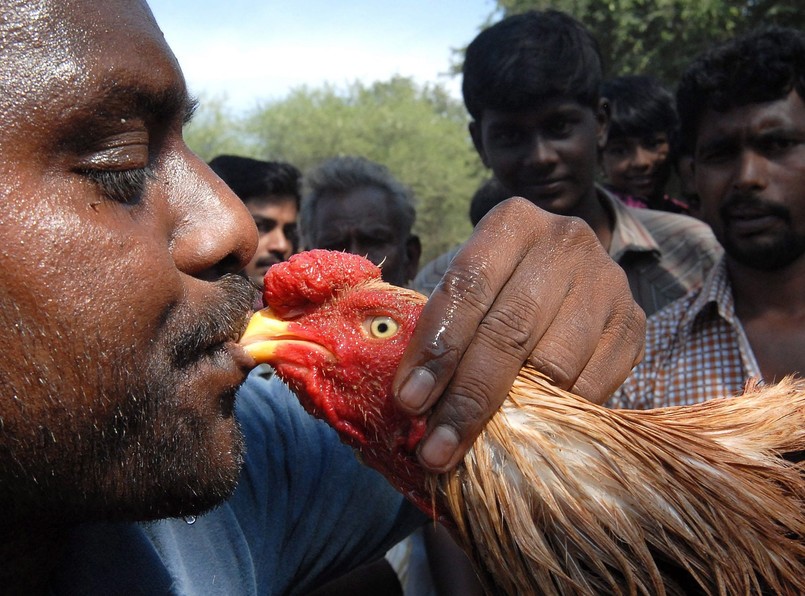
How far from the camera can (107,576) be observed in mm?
1942

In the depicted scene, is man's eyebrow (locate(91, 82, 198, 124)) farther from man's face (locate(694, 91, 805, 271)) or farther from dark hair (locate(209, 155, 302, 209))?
dark hair (locate(209, 155, 302, 209))

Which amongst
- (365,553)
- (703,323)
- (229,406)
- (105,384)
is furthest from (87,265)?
(703,323)

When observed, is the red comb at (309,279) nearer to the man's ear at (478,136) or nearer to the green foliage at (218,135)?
the man's ear at (478,136)

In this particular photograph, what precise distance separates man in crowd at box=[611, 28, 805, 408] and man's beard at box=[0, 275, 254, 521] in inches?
92.0

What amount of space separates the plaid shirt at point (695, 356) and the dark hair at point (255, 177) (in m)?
4.22

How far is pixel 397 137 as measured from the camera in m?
49.4

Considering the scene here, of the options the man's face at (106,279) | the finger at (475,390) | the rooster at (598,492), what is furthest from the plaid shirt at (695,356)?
the man's face at (106,279)

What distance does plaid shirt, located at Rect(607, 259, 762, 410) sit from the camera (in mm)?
3406

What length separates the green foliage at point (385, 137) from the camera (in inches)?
1660

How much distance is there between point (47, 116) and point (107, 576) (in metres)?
1.22

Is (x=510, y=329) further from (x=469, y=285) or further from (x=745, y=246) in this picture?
(x=745, y=246)

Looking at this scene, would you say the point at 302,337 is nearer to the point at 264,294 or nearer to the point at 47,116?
the point at 264,294

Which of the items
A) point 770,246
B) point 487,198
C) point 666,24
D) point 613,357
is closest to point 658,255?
point 770,246

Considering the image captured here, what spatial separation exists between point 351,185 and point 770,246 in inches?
124
